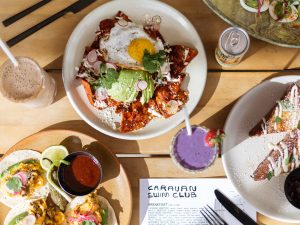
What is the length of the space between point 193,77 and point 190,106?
12 cm

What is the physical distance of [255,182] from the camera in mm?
1851

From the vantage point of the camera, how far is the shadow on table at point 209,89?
6.27 ft

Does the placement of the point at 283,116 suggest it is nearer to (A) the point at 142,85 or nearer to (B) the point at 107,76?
(A) the point at 142,85

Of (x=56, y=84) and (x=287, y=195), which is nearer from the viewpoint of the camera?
(x=287, y=195)

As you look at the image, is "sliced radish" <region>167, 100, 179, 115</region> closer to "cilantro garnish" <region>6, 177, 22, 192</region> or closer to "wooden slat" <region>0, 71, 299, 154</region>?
"wooden slat" <region>0, 71, 299, 154</region>

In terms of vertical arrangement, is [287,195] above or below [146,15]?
below

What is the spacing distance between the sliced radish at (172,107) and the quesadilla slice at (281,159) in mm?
413

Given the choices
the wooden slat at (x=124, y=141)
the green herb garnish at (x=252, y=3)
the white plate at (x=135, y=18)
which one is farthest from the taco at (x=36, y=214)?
the green herb garnish at (x=252, y=3)

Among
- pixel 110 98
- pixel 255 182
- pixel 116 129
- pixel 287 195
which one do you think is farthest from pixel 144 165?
pixel 287 195

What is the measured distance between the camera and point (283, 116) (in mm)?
1862

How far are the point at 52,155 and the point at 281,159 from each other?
36.6 inches

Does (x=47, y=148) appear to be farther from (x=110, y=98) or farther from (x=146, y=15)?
(x=146, y=15)

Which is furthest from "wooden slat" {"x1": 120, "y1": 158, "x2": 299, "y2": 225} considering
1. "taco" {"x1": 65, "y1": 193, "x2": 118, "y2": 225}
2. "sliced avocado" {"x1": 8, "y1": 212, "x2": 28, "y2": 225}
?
"sliced avocado" {"x1": 8, "y1": 212, "x2": 28, "y2": 225}

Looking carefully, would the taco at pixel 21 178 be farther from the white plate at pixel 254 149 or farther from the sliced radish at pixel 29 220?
the white plate at pixel 254 149
